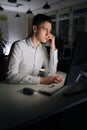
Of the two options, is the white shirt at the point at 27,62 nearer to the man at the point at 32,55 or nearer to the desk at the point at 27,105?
the man at the point at 32,55

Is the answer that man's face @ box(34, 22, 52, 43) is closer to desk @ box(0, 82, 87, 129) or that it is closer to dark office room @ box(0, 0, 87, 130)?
dark office room @ box(0, 0, 87, 130)

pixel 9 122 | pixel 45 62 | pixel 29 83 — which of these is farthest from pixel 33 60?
pixel 9 122

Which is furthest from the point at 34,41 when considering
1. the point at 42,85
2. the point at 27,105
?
the point at 27,105

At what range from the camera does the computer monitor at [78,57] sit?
3.93ft

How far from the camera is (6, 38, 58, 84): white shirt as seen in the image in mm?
1562

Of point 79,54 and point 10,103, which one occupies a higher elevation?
point 79,54

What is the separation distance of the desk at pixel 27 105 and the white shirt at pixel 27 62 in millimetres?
189

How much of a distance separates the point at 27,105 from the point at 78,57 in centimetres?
44

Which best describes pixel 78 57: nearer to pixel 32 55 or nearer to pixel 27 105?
pixel 27 105

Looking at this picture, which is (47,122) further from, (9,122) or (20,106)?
(20,106)

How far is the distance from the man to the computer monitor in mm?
331

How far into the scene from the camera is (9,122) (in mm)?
786

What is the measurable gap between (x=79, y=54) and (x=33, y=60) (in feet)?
2.49

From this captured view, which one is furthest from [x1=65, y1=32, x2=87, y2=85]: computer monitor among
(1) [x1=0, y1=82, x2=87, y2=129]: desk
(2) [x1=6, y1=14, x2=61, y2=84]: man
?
(2) [x1=6, y1=14, x2=61, y2=84]: man
